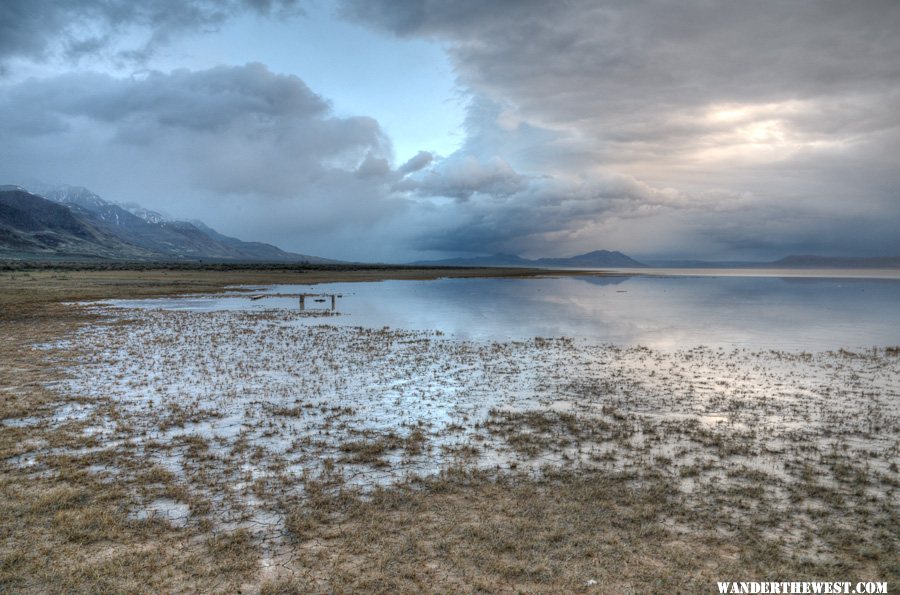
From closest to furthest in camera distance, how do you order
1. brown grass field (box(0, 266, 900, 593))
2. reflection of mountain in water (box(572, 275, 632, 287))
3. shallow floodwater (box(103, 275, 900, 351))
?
1. brown grass field (box(0, 266, 900, 593))
2. shallow floodwater (box(103, 275, 900, 351))
3. reflection of mountain in water (box(572, 275, 632, 287))

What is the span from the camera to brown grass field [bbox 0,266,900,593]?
7.64 metres

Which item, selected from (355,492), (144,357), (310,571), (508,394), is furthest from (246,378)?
(310,571)

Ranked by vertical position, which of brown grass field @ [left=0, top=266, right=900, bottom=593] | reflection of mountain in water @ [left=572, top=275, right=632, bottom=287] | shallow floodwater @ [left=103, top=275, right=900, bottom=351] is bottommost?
brown grass field @ [left=0, top=266, right=900, bottom=593]

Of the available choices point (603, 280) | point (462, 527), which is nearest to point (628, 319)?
point (462, 527)

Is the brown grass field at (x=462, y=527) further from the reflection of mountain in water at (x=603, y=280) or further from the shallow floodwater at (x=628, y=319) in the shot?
the reflection of mountain in water at (x=603, y=280)

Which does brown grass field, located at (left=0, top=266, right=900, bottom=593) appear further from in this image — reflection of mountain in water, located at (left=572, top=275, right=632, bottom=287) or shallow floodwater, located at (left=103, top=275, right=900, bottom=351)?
reflection of mountain in water, located at (left=572, top=275, right=632, bottom=287)

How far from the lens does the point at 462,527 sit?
9.13 m

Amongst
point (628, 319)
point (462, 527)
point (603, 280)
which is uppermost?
point (603, 280)

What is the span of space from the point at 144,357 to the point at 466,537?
22615mm

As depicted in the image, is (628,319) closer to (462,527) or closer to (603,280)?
(462,527)

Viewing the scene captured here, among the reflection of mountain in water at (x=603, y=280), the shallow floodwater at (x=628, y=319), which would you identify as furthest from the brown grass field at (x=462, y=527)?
the reflection of mountain in water at (x=603, y=280)

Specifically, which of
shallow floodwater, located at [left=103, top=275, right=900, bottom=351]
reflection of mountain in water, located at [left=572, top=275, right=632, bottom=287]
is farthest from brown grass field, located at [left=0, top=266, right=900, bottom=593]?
reflection of mountain in water, located at [left=572, top=275, right=632, bottom=287]

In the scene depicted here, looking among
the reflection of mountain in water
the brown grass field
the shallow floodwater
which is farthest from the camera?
the reflection of mountain in water

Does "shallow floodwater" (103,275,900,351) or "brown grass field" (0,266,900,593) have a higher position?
"shallow floodwater" (103,275,900,351)
